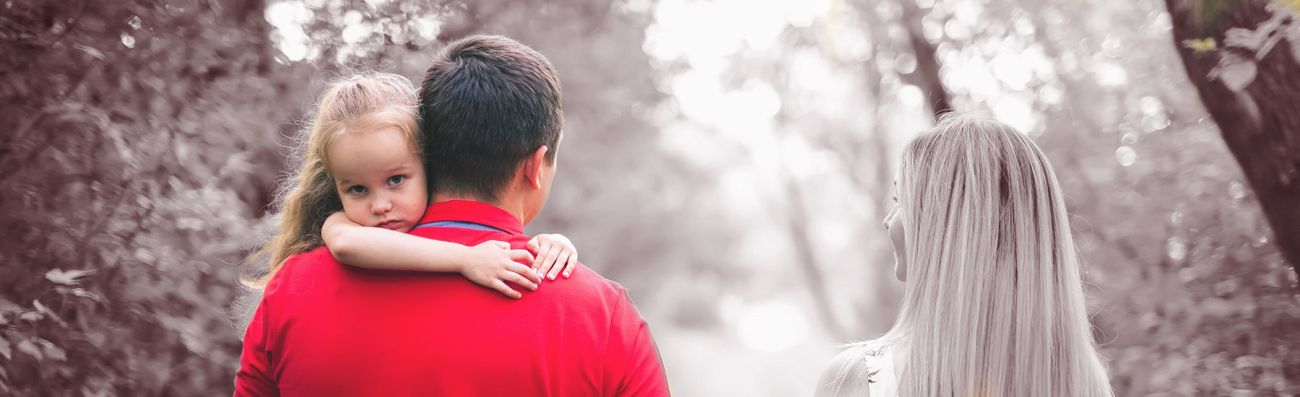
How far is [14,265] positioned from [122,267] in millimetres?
335

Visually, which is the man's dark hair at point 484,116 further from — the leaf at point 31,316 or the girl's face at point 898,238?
the leaf at point 31,316

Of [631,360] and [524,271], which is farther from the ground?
[524,271]

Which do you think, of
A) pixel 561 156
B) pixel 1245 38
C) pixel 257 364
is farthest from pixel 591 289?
pixel 561 156

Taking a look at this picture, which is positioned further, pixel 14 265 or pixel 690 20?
pixel 690 20

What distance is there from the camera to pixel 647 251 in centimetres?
1734

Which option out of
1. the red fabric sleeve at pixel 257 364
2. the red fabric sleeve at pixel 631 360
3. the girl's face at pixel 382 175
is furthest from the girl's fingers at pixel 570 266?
the red fabric sleeve at pixel 257 364

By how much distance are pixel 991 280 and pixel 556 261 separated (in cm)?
88

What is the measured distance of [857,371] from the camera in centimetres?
246

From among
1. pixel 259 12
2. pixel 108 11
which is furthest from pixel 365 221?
pixel 259 12

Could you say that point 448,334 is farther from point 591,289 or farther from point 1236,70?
point 1236,70

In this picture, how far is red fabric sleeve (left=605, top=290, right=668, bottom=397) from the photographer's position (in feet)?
7.39

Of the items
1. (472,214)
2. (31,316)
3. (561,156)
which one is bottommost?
(561,156)

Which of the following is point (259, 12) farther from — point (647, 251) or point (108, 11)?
point (647, 251)

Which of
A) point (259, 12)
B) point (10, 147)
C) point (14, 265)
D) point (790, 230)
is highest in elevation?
point (259, 12)
